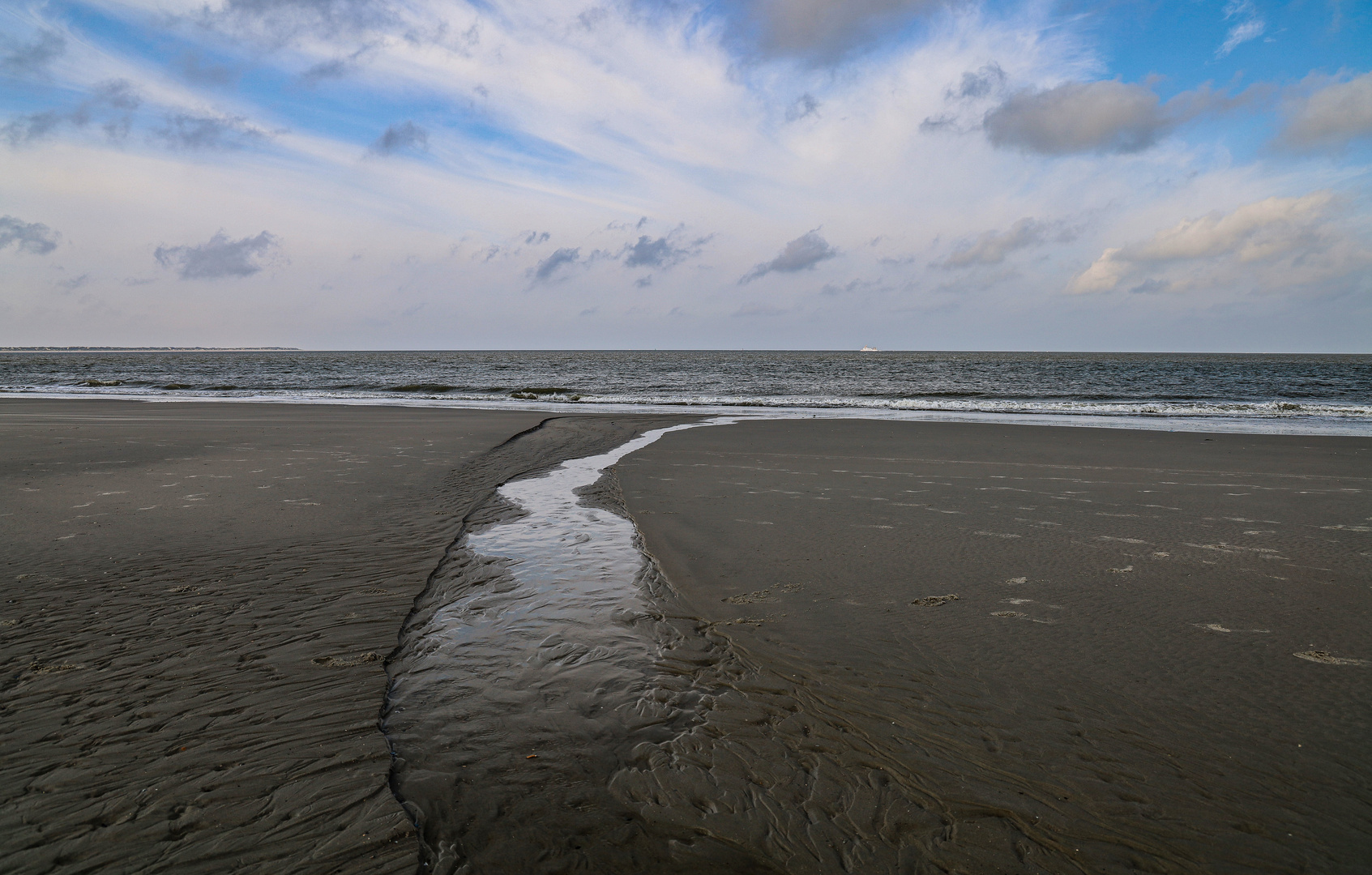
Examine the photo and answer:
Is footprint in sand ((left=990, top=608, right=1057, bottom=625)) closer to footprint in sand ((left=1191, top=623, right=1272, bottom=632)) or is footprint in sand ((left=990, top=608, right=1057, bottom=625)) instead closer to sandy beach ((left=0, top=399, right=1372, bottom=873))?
sandy beach ((left=0, top=399, right=1372, bottom=873))

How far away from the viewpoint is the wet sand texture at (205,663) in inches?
111

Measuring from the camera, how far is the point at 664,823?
2.97 meters

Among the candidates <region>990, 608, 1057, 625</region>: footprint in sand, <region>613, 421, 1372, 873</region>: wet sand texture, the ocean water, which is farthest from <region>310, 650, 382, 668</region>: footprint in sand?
the ocean water

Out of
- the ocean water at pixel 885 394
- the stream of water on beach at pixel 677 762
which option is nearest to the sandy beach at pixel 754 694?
the stream of water on beach at pixel 677 762

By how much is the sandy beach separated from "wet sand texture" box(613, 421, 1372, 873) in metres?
0.02

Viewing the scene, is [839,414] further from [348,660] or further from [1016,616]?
[348,660]

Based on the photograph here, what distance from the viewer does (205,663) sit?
169 inches

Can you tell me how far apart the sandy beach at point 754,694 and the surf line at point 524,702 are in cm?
3

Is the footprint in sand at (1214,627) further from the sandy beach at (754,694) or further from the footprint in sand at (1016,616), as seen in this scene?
the footprint in sand at (1016,616)

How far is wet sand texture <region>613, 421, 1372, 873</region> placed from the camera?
2.93 m

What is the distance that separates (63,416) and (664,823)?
26.6m

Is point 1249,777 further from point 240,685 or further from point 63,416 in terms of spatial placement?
point 63,416

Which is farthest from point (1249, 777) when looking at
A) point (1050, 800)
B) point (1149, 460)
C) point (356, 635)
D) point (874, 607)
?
point (1149, 460)

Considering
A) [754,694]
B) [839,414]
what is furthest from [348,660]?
[839,414]
